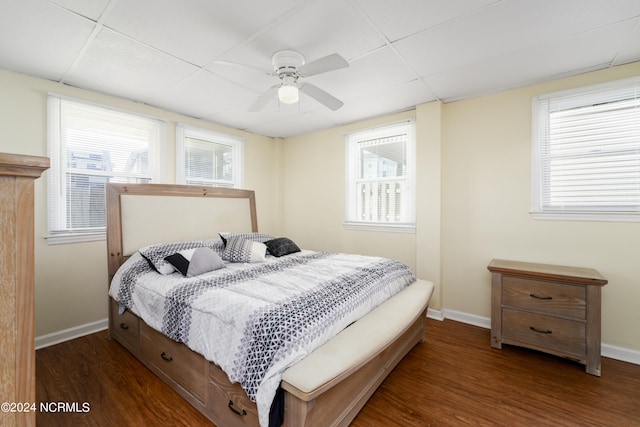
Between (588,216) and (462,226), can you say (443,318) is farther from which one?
(588,216)

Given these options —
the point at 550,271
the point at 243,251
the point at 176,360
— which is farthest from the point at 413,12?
the point at 176,360

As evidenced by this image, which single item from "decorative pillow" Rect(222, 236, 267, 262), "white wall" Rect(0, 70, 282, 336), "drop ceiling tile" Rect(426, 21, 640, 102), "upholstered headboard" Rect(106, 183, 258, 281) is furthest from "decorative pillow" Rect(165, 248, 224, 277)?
"drop ceiling tile" Rect(426, 21, 640, 102)

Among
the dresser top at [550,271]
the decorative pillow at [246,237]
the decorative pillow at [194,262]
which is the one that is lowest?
the dresser top at [550,271]

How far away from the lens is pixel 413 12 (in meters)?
1.80

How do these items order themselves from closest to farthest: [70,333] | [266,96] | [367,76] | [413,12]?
1. [413,12]
2. [266,96]
3. [367,76]
4. [70,333]

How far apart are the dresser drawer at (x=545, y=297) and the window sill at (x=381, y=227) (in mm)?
1226

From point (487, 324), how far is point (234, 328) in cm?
283

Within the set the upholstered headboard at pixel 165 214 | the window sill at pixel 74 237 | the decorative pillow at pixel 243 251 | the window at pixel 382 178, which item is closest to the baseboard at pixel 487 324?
the window at pixel 382 178

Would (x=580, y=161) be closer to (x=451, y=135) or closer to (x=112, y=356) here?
(x=451, y=135)

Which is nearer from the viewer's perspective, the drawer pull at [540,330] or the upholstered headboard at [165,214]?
the drawer pull at [540,330]

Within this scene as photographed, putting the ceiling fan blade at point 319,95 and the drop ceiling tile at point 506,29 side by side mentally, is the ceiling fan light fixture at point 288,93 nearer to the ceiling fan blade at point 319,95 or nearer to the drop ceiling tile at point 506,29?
the ceiling fan blade at point 319,95

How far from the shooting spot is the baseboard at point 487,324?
7.88 ft

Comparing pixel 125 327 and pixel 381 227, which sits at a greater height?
pixel 381 227

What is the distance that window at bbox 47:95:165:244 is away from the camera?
8.98ft
